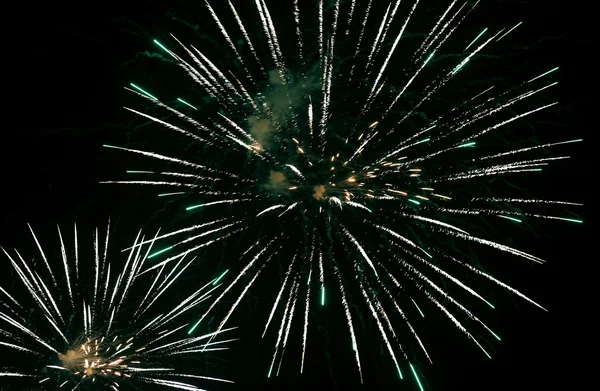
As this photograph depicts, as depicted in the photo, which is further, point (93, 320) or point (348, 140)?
point (93, 320)

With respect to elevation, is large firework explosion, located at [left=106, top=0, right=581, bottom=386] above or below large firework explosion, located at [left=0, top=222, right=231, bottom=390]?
above

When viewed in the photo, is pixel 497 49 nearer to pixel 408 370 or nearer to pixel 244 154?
pixel 244 154

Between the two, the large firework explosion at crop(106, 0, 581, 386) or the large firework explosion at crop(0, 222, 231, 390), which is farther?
the large firework explosion at crop(0, 222, 231, 390)

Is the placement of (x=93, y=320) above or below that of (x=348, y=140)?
below

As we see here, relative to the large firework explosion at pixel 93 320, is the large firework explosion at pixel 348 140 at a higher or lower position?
higher
